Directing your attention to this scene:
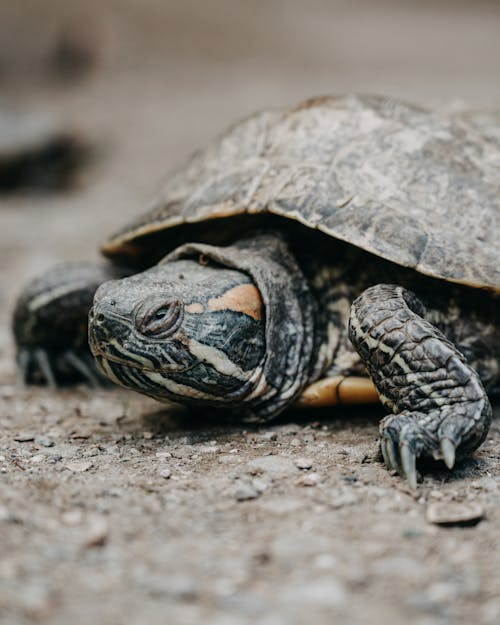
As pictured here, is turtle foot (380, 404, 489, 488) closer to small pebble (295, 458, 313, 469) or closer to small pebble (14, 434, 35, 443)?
small pebble (295, 458, 313, 469)

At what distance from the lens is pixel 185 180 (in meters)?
4.61

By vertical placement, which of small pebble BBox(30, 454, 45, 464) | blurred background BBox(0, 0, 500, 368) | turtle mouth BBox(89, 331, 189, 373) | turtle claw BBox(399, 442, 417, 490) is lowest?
small pebble BBox(30, 454, 45, 464)

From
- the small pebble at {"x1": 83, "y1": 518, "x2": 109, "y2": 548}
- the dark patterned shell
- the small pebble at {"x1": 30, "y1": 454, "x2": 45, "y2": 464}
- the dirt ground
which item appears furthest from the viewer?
the dark patterned shell

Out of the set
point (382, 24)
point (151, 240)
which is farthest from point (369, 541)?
point (382, 24)

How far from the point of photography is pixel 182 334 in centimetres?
346

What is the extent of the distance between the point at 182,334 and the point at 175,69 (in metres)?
16.1

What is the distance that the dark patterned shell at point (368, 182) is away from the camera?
3641 mm

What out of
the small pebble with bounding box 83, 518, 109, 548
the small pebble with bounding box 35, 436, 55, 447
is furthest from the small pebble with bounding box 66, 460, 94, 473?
the small pebble with bounding box 83, 518, 109, 548

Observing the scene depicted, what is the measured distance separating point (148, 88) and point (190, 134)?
4917 mm

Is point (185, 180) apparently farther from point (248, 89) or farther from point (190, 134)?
point (248, 89)

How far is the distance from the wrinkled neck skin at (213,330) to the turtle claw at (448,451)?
0.93m

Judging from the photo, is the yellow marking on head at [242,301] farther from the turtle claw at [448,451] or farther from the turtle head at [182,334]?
the turtle claw at [448,451]

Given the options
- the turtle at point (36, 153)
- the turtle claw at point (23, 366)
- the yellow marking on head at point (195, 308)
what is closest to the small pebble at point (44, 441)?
the yellow marking on head at point (195, 308)

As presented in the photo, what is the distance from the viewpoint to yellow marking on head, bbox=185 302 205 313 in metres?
3.51
